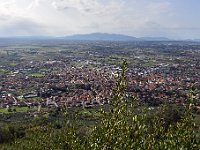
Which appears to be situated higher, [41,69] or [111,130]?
[111,130]

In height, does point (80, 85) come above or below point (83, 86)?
above

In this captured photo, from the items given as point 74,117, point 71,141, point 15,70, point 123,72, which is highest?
point 123,72

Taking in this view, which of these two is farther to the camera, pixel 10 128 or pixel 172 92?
pixel 172 92

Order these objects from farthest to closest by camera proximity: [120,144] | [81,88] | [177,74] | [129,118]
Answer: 1. [177,74]
2. [81,88]
3. [129,118]
4. [120,144]

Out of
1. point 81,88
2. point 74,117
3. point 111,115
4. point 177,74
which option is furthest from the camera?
point 177,74

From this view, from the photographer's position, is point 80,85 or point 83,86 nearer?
point 83,86

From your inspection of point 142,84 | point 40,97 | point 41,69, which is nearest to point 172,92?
point 142,84

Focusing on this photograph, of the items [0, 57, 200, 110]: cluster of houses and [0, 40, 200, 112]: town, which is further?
[0, 57, 200, 110]: cluster of houses

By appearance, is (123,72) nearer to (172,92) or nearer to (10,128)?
(10,128)

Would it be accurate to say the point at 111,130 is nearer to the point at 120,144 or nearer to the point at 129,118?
the point at 120,144

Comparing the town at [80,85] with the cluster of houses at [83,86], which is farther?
the cluster of houses at [83,86]
